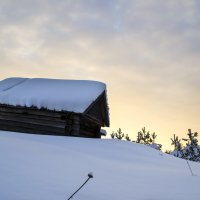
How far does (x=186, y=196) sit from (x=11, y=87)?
1414 cm

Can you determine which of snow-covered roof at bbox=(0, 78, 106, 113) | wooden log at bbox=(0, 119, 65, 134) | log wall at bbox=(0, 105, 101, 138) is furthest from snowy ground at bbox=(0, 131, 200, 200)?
wooden log at bbox=(0, 119, 65, 134)

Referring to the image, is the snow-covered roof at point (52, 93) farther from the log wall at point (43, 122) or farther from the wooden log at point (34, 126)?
the wooden log at point (34, 126)

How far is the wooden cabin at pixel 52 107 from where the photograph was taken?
14.0 m

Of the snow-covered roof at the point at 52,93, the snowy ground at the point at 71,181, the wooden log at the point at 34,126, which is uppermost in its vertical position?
the snow-covered roof at the point at 52,93

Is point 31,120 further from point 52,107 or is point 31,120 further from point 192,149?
point 192,149

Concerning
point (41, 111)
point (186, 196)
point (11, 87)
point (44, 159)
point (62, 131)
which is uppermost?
point (11, 87)

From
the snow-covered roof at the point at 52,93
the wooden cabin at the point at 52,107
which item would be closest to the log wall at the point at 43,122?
the wooden cabin at the point at 52,107

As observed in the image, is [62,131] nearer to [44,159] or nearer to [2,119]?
[2,119]

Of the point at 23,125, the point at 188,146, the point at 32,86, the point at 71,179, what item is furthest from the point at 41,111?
the point at 188,146

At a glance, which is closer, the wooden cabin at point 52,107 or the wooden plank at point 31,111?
the wooden cabin at point 52,107

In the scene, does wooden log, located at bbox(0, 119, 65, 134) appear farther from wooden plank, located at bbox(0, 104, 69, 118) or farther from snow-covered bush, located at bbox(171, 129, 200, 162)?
snow-covered bush, located at bbox(171, 129, 200, 162)

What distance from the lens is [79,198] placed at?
3.23 meters

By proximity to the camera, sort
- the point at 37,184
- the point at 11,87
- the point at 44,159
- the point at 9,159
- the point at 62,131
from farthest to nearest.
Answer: the point at 11,87, the point at 62,131, the point at 44,159, the point at 9,159, the point at 37,184

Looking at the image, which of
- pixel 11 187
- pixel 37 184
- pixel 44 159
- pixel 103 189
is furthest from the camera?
pixel 44 159
